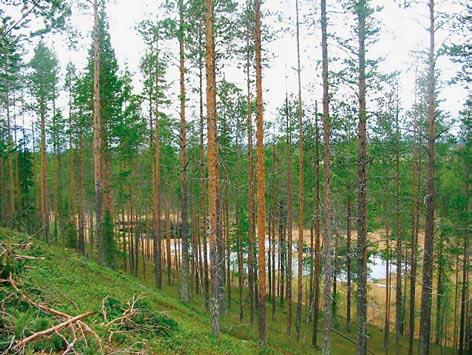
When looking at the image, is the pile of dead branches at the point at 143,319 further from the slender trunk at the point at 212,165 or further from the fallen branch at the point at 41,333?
the fallen branch at the point at 41,333

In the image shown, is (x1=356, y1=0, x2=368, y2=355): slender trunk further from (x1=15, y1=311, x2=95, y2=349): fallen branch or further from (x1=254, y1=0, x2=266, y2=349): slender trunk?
(x1=15, y1=311, x2=95, y2=349): fallen branch

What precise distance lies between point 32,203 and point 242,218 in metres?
30.9

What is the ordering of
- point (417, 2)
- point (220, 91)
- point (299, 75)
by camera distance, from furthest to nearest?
1. point (220, 91)
2. point (299, 75)
3. point (417, 2)

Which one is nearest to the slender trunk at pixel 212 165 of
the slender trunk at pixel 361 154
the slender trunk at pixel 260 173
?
the slender trunk at pixel 260 173

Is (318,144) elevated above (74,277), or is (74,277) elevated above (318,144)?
(318,144)

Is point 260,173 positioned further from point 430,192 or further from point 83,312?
point 83,312

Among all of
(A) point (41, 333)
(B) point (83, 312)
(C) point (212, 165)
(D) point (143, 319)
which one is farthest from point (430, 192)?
(A) point (41, 333)

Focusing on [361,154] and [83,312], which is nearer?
[83,312]

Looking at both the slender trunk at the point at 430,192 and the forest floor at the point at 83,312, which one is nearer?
the forest floor at the point at 83,312

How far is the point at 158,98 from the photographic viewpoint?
23484mm

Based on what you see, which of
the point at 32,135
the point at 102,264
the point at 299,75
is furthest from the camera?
the point at 32,135

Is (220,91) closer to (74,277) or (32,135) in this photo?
(74,277)

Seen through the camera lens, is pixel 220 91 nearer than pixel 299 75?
No

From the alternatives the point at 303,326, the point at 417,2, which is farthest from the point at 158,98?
the point at 303,326
